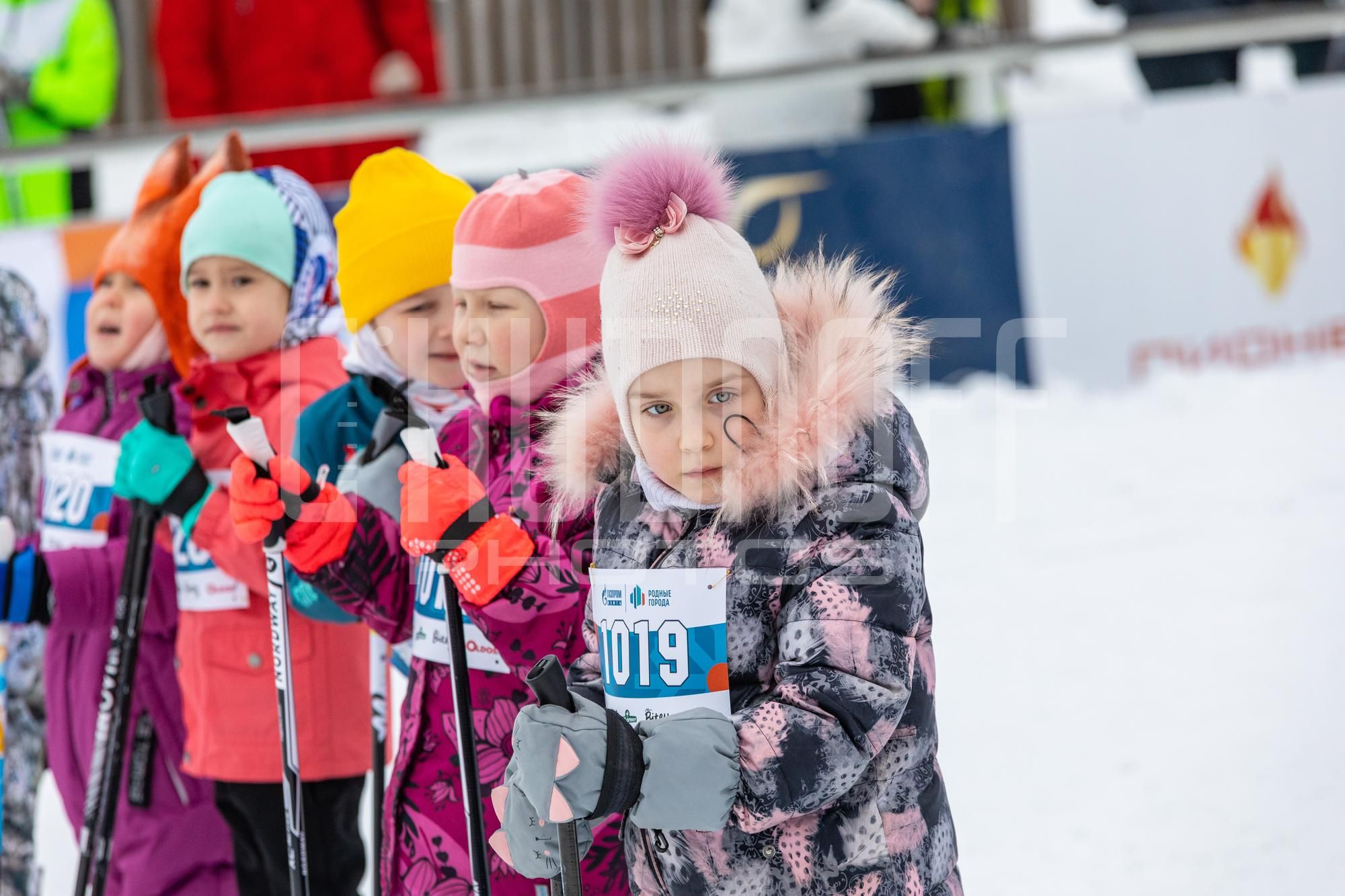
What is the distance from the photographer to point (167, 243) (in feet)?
10.1

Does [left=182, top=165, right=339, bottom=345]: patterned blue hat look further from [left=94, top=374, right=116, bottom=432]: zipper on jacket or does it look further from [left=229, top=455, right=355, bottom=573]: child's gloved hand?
[left=229, top=455, right=355, bottom=573]: child's gloved hand

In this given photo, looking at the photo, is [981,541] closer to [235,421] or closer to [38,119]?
[235,421]

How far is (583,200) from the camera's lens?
2.20m

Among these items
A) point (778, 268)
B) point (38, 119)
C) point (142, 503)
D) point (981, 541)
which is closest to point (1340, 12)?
point (981, 541)

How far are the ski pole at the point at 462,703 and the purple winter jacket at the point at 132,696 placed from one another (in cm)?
96

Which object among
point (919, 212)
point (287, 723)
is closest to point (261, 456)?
point (287, 723)

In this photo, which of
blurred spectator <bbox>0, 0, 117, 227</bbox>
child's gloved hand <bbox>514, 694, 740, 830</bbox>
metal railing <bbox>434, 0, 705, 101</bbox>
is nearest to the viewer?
child's gloved hand <bbox>514, 694, 740, 830</bbox>

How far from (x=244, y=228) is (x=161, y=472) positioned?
1.76 feet

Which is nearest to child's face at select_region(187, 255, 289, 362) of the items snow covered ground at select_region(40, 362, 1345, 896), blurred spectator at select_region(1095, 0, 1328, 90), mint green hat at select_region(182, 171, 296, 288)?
mint green hat at select_region(182, 171, 296, 288)

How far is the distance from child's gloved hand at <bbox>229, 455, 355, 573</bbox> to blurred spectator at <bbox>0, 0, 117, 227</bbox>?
16.9 ft

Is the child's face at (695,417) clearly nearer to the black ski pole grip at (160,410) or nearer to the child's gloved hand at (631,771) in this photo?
the child's gloved hand at (631,771)

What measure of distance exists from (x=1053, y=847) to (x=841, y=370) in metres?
2.14

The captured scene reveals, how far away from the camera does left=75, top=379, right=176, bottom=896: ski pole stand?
287 centimetres

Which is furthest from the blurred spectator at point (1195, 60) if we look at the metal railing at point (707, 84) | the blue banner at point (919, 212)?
the blue banner at point (919, 212)
